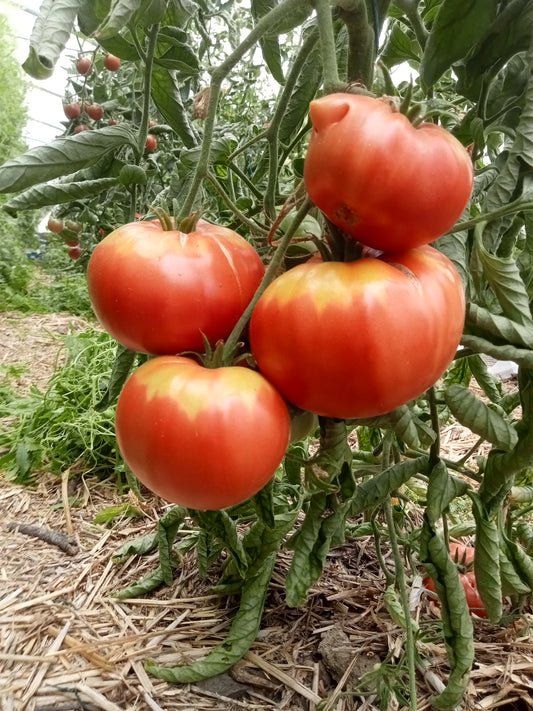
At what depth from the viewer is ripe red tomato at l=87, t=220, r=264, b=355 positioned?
0.45m

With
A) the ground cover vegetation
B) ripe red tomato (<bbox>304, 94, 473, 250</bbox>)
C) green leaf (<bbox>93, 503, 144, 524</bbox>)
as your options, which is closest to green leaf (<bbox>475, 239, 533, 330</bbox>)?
the ground cover vegetation

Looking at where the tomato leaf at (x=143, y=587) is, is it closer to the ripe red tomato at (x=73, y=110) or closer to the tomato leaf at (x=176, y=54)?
the tomato leaf at (x=176, y=54)

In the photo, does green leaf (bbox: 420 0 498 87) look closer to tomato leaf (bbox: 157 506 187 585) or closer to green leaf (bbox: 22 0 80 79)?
green leaf (bbox: 22 0 80 79)

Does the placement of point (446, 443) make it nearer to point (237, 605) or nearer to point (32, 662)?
point (237, 605)

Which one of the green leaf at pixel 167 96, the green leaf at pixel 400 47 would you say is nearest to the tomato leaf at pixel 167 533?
the green leaf at pixel 167 96

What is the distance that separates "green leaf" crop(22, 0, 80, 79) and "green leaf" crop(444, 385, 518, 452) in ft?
1.47

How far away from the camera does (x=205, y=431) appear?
1.34 ft

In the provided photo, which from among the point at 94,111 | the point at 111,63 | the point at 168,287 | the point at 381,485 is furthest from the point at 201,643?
the point at 111,63

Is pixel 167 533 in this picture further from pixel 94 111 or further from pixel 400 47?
pixel 94 111

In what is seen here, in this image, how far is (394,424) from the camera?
1.69ft

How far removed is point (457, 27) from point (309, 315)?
0.32 meters

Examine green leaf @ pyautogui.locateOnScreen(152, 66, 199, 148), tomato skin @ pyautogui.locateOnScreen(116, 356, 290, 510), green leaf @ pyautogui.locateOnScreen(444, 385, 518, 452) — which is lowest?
green leaf @ pyautogui.locateOnScreen(444, 385, 518, 452)

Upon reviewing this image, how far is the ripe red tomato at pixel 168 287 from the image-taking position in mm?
446

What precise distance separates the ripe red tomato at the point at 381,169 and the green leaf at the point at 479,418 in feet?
0.73
